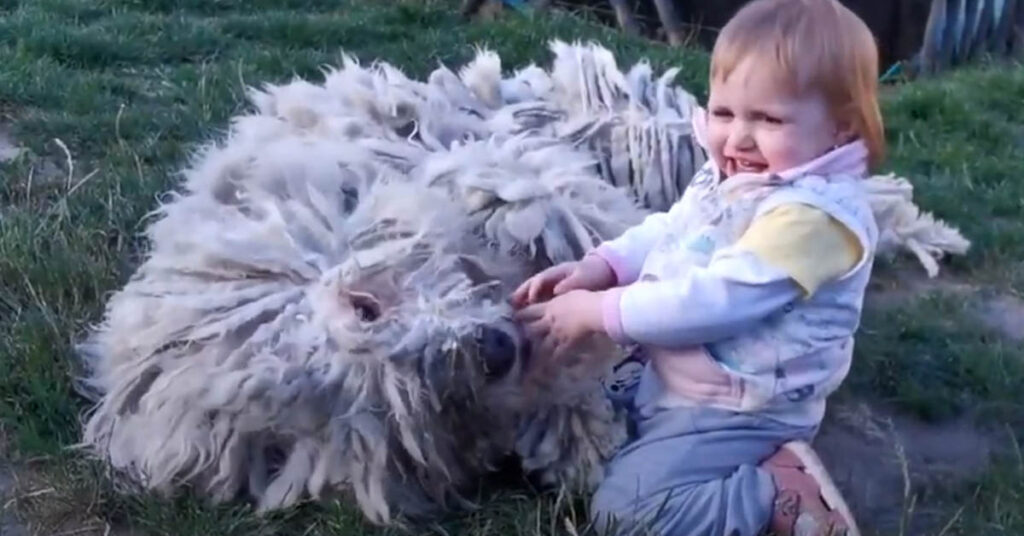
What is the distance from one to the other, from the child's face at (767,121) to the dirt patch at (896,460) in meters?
0.62

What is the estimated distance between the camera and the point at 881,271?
14.7ft

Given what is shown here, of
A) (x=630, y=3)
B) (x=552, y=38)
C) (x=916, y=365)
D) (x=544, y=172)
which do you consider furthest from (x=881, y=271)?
(x=630, y=3)

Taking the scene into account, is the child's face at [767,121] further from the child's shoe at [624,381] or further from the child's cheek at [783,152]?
the child's shoe at [624,381]

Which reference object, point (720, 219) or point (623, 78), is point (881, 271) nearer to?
point (623, 78)

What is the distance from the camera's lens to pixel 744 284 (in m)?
2.96

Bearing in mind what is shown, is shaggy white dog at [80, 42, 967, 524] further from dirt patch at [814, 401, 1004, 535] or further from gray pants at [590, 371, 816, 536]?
dirt patch at [814, 401, 1004, 535]

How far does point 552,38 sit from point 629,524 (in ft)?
13.3

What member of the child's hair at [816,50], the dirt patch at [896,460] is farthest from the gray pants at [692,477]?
the child's hair at [816,50]

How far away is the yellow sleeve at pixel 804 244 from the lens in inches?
117

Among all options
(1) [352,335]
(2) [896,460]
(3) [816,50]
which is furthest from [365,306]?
(2) [896,460]

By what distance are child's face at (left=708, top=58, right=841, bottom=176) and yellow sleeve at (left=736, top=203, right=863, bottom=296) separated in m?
0.12

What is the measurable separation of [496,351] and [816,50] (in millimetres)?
772

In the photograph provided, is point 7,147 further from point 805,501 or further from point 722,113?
point 805,501

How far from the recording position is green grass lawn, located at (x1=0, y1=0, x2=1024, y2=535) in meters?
3.10
